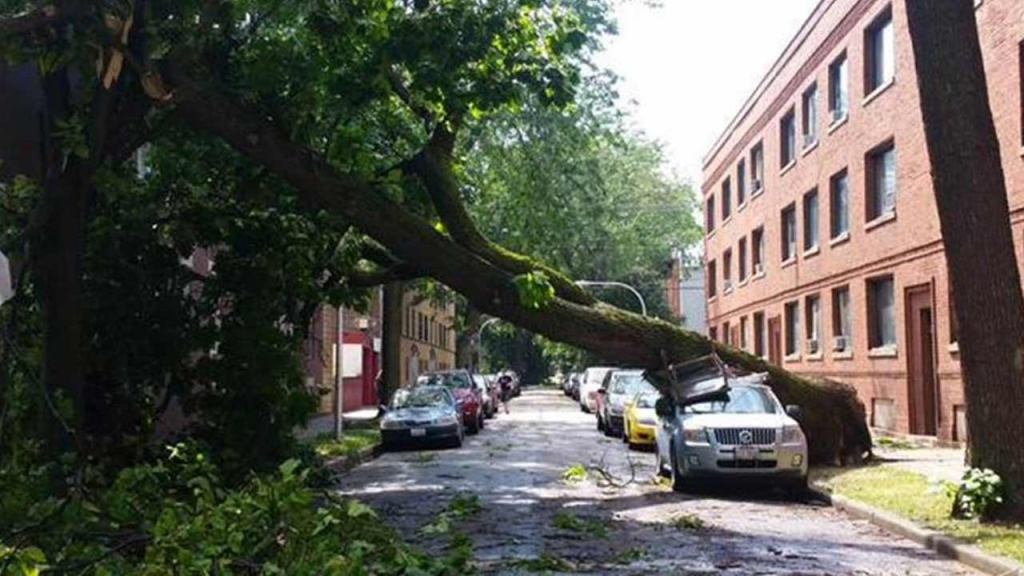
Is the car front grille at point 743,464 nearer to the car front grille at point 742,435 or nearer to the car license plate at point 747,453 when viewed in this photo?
the car license plate at point 747,453

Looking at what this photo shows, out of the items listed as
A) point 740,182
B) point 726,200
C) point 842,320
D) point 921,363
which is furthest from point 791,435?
point 726,200

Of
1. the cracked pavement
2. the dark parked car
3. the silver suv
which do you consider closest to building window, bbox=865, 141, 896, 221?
the cracked pavement

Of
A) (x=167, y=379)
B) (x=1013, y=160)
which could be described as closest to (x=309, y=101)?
(x=167, y=379)

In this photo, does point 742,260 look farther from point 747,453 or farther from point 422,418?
point 747,453

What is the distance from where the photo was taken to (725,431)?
15.2 metres

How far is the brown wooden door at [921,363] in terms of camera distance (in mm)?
23172

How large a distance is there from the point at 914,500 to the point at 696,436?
10.0ft

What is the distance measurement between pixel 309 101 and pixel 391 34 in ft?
5.05

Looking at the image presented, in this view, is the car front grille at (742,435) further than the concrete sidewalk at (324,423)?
No

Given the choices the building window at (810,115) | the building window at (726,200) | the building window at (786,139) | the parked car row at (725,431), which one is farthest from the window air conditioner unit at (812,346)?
the parked car row at (725,431)

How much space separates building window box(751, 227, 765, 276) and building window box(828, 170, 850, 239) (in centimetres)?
891

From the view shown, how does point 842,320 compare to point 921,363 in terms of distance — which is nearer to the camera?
point 921,363

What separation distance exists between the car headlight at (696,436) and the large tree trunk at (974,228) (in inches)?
165

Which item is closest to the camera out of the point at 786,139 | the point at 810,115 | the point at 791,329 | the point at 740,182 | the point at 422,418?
the point at 422,418
